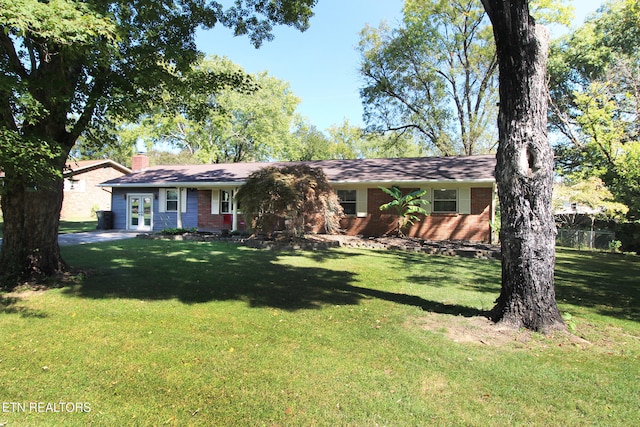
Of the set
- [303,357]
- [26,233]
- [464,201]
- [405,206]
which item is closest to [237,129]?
[405,206]

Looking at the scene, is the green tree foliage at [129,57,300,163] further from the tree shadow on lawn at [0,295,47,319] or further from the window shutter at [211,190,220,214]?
the tree shadow on lawn at [0,295,47,319]

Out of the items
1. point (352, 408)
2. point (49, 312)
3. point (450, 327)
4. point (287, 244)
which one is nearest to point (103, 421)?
point (352, 408)

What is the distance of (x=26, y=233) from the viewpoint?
7.26m

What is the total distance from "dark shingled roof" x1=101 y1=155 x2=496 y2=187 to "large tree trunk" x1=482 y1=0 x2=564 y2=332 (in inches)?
400

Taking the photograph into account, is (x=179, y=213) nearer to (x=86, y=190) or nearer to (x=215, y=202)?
(x=215, y=202)

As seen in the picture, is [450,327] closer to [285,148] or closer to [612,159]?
[612,159]

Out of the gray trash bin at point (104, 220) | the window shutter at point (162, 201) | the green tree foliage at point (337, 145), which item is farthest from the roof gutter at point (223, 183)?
the green tree foliage at point (337, 145)

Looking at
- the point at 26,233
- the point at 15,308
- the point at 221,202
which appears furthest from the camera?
the point at 221,202

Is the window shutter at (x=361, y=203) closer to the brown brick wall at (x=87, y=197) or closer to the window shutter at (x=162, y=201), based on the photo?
the window shutter at (x=162, y=201)

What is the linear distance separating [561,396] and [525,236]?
84.9 inches

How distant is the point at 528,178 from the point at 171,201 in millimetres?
18912

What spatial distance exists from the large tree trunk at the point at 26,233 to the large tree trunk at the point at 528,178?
796cm

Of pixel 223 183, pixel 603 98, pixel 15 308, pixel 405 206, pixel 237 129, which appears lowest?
pixel 15 308

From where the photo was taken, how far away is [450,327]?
5.17 metres
